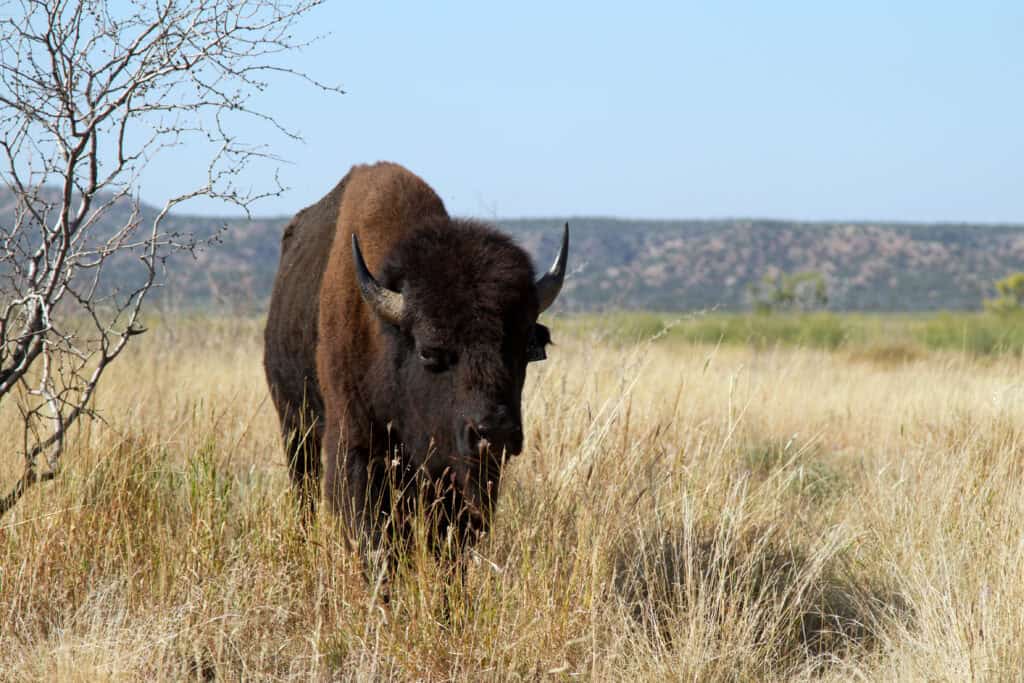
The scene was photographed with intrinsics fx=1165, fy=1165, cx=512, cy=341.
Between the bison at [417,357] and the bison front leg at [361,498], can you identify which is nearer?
the bison at [417,357]

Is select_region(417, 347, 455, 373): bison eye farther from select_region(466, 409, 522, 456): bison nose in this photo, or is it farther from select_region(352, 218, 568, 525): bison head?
→ select_region(466, 409, 522, 456): bison nose

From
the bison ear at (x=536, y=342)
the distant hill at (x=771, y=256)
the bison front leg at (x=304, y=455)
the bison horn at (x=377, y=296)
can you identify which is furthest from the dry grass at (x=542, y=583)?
the distant hill at (x=771, y=256)

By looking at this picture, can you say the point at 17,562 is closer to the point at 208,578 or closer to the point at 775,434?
the point at 208,578

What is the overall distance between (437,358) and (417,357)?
21 cm

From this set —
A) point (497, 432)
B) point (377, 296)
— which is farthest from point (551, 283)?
point (497, 432)

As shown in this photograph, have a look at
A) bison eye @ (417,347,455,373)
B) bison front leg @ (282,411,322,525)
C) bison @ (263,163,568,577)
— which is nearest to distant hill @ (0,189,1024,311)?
bison front leg @ (282,411,322,525)

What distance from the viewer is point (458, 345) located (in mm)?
4973

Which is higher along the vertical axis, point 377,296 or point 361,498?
point 377,296

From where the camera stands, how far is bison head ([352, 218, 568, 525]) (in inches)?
192

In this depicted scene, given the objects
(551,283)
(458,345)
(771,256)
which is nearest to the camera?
(458,345)

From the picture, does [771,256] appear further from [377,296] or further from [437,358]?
[437,358]

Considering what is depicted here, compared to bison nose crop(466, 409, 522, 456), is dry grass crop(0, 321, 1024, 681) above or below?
below

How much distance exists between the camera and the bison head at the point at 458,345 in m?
4.88

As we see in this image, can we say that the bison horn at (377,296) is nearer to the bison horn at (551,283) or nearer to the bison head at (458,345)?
the bison head at (458,345)
